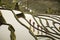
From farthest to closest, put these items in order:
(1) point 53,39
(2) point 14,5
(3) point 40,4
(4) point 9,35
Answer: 1. (3) point 40,4
2. (2) point 14,5
3. (1) point 53,39
4. (4) point 9,35

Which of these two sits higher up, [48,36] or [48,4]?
[48,36]

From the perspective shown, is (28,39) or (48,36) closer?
(28,39)

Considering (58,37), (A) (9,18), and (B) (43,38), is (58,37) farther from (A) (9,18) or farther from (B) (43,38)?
(A) (9,18)

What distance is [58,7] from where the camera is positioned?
4.43 meters

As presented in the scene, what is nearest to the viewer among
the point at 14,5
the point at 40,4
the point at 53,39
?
the point at 53,39

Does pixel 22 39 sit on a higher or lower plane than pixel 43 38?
higher

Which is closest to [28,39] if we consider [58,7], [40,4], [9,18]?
[9,18]

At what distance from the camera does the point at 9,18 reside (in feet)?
3.60

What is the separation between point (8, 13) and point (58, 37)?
15.1 inches

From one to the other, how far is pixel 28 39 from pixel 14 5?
0.51 metres

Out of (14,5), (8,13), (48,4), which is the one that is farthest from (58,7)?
(8,13)

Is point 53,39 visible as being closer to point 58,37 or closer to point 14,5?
point 58,37

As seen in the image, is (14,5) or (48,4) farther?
(48,4)

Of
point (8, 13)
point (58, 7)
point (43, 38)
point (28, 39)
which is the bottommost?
point (58, 7)
